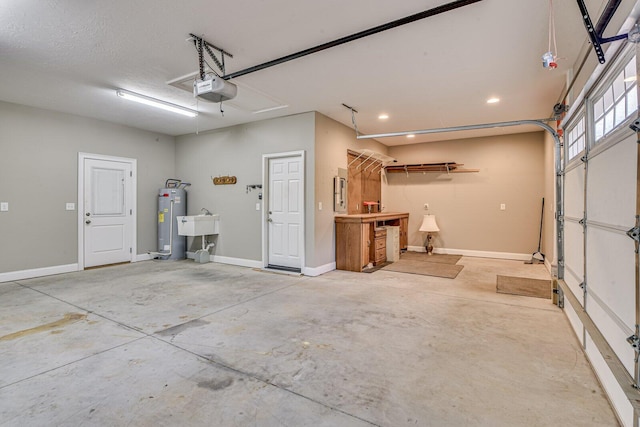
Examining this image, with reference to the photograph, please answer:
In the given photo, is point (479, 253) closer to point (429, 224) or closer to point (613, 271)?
point (429, 224)

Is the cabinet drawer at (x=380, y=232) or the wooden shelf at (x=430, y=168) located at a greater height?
the wooden shelf at (x=430, y=168)

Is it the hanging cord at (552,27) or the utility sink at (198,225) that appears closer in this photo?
the hanging cord at (552,27)

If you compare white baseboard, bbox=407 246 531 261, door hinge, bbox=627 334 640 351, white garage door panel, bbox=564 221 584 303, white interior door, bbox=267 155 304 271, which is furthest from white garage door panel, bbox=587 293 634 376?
white baseboard, bbox=407 246 531 261

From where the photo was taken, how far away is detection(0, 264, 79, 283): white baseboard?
497 cm

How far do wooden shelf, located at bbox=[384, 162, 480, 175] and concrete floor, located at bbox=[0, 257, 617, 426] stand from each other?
3.87 m

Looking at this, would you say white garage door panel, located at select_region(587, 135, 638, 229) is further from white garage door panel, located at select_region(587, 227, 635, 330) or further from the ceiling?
the ceiling

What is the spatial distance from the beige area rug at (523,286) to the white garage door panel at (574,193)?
1304mm

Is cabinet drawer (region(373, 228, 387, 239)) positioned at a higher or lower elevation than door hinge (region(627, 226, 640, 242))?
lower

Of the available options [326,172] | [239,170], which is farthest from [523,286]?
[239,170]

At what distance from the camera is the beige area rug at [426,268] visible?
552 centimetres

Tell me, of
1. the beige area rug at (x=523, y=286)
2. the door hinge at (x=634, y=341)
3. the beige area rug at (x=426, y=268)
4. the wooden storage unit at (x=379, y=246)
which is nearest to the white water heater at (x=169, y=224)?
the wooden storage unit at (x=379, y=246)

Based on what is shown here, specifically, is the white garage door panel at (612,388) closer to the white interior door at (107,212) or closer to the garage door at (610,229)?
the garage door at (610,229)

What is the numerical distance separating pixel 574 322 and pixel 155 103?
236 inches

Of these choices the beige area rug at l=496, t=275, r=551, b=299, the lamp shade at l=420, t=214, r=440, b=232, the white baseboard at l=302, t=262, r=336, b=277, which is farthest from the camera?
the lamp shade at l=420, t=214, r=440, b=232
